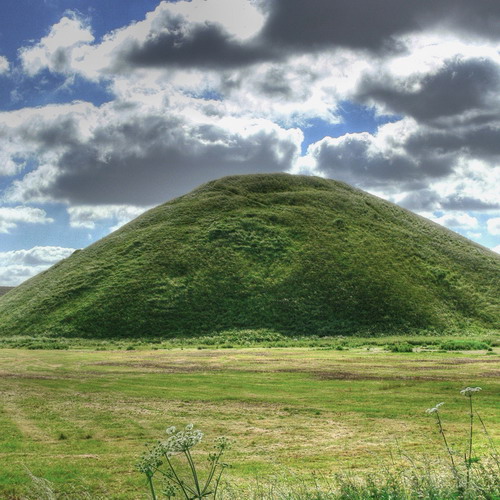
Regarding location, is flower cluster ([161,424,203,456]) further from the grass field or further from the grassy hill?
the grassy hill

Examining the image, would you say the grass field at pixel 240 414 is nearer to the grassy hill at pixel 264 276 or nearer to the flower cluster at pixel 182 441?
the flower cluster at pixel 182 441

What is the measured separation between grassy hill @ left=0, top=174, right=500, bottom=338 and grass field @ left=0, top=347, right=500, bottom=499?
48.9m

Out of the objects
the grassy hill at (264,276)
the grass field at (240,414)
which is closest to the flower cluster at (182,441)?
the grass field at (240,414)

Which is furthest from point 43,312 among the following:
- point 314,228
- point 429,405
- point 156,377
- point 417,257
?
point 429,405

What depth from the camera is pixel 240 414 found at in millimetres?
24812

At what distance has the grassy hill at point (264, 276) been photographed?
3735 inches

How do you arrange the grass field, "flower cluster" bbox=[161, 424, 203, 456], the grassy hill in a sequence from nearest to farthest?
"flower cluster" bbox=[161, 424, 203, 456]
the grass field
the grassy hill

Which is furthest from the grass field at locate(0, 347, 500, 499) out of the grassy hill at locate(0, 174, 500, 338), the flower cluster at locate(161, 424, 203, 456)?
the grassy hill at locate(0, 174, 500, 338)

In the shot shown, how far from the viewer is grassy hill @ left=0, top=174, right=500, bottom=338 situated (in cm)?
9488

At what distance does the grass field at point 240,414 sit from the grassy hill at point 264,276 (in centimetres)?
4894

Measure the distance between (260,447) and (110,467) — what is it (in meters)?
5.16

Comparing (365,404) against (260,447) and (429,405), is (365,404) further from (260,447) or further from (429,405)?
(260,447)

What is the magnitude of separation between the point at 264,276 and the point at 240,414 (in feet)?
275

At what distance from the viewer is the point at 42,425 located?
22828 millimetres
